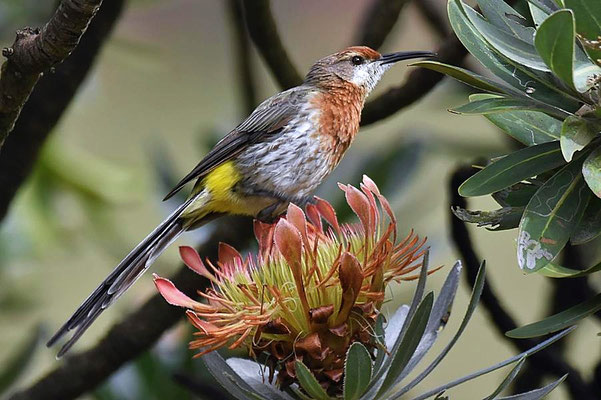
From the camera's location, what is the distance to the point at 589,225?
1.01 meters

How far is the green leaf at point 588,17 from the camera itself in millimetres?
945

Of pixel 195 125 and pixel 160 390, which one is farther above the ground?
pixel 195 125

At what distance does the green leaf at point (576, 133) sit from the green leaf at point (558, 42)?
5 cm

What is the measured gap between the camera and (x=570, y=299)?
6.41ft

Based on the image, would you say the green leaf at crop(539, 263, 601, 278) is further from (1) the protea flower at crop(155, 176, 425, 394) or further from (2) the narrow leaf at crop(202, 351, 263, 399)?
(2) the narrow leaf at crop(202, 351, 263, 399)

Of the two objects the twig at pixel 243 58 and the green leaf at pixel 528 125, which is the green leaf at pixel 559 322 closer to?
the green leaf at pixel 528 125

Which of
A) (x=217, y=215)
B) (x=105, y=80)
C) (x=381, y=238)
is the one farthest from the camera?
(x=105, y=80)

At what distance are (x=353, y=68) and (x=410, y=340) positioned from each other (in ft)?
3.79

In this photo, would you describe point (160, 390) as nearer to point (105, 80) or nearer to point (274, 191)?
point (274, 191)

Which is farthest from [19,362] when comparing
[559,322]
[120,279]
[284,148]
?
[559,322]

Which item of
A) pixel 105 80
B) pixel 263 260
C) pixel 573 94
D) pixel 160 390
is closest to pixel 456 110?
pixel 573 94

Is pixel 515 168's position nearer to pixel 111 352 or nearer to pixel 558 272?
pixel 558 272

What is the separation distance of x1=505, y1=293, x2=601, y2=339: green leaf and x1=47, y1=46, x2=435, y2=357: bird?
0.85 metres

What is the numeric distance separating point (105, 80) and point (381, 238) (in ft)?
8.29
